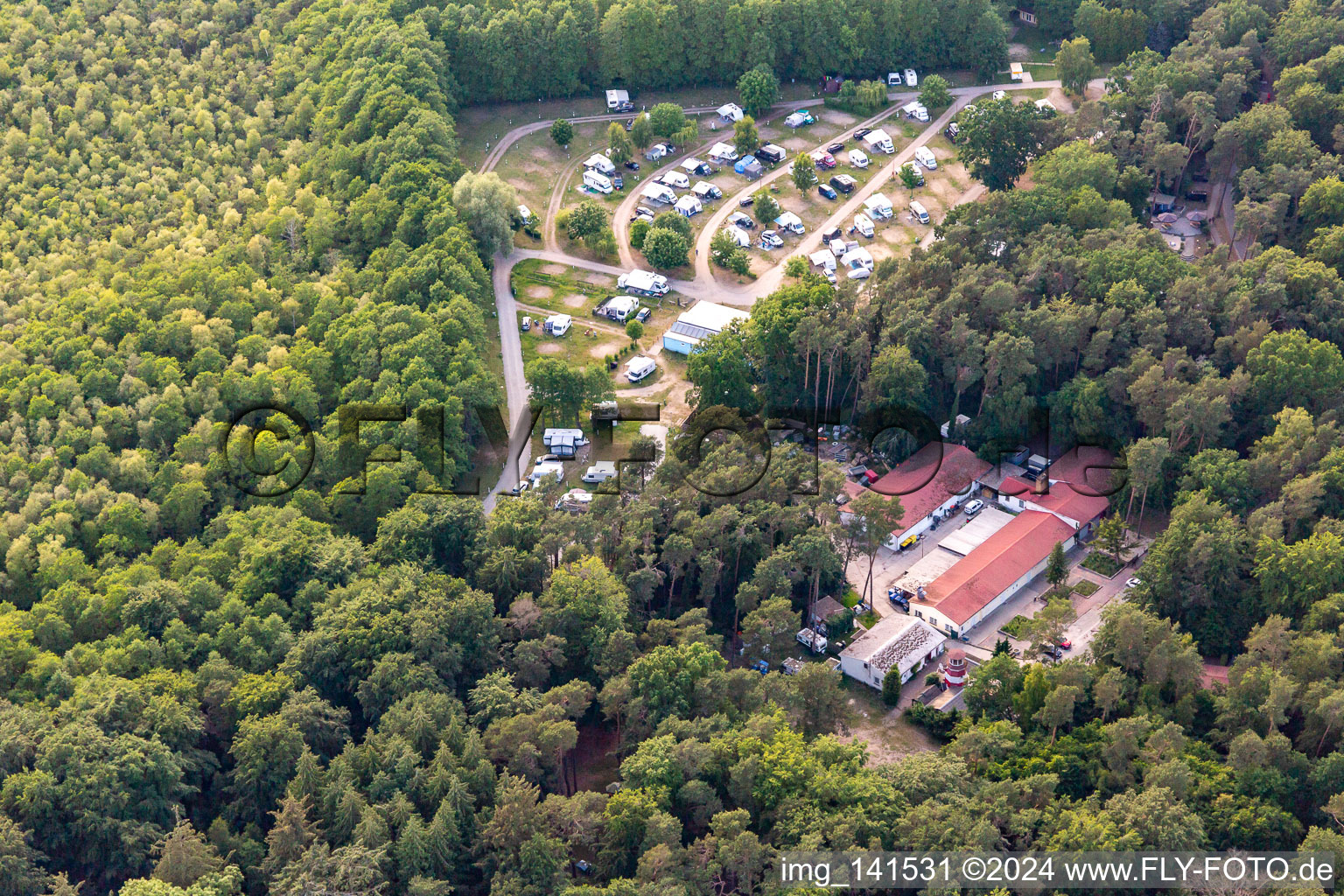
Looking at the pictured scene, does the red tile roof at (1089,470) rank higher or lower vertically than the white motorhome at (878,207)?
lower

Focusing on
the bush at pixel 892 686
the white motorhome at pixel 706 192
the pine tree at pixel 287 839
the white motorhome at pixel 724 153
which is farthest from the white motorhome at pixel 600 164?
the pine tree at pixel 287 839

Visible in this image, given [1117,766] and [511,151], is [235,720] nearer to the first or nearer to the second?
[1117,766]

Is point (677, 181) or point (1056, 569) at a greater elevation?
point (677, 181)

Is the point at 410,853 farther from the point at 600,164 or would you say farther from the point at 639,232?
the point at 600,164

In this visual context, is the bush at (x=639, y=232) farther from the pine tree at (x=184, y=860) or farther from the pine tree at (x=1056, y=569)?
the pine tree at (x=184, y=860)

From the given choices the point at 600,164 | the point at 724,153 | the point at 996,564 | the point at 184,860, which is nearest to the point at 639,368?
the point at 600,164

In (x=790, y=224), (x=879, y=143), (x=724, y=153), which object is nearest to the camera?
(x=790, y=224)
